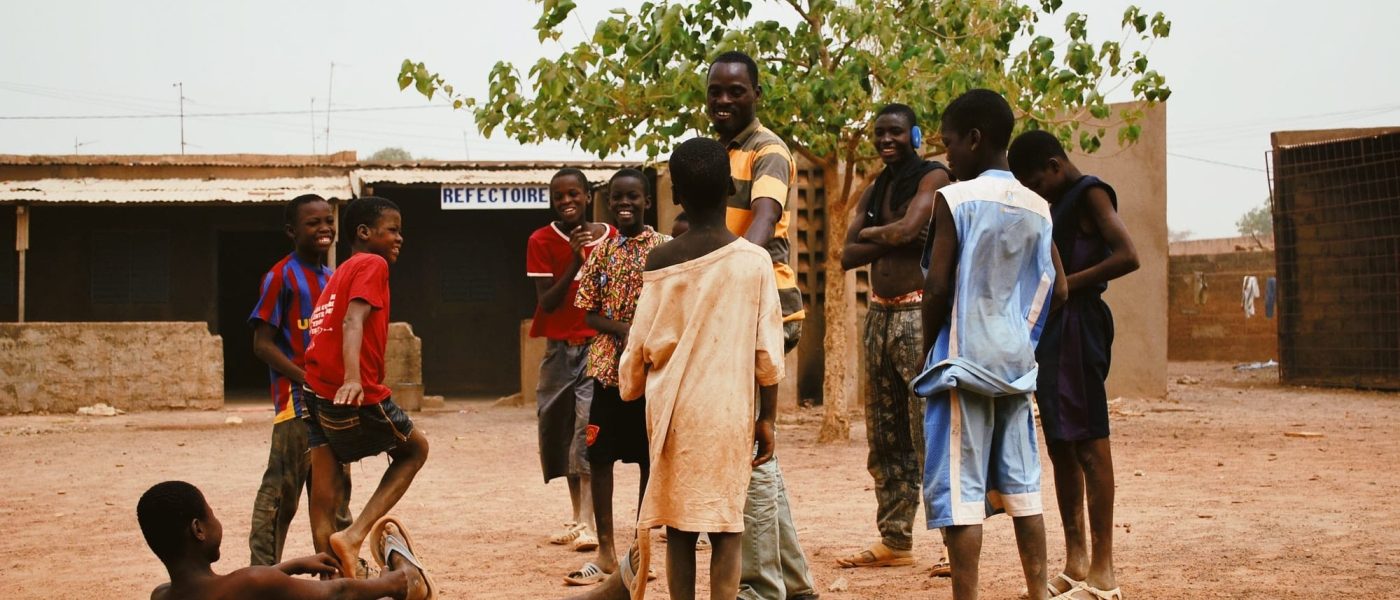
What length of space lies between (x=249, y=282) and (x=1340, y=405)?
641 inches

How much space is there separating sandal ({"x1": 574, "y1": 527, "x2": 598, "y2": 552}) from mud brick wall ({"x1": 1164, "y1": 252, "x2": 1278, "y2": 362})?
18688 mm

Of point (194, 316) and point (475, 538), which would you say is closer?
point (475, 538)

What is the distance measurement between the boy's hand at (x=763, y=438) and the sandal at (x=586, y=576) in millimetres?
1496

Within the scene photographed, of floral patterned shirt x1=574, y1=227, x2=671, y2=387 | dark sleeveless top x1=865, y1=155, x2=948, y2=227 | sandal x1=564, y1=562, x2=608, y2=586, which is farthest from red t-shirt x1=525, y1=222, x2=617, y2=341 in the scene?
dark sleeveless top x1=865, y1=155, x2=948, y2=227

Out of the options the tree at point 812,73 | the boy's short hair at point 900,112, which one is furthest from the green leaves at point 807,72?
the boy's short hair at point 900,112

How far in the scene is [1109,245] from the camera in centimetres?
461

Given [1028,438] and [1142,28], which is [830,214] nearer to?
[1142,28]

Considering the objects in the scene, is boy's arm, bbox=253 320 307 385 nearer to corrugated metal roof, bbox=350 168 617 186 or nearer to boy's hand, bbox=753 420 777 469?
boy's hand, bbox=753 420 777 469

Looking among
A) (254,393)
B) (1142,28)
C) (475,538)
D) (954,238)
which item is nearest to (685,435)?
(954,238)

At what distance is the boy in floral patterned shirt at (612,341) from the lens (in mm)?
4684

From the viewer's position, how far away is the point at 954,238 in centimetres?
391

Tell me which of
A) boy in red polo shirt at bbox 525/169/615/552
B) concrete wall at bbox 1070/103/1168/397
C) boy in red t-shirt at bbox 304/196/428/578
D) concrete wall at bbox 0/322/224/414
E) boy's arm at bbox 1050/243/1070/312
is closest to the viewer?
boy's arm at bbox 1050/243/1070/312

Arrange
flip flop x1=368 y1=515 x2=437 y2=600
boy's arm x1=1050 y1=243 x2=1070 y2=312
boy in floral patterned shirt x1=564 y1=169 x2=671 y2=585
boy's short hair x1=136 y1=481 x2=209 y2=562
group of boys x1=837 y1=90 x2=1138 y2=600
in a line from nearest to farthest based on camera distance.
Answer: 1. boy's short hair x1=136 y1=481 x2=209 y2=562
2. group of boys x1=837 y1=90 x2=1138 y2=600
3. boy's arm x1=1050 y1=243 x2=1070 y2=312
4. flip flop x1=368 y1=515 x2=437 y2=600
5. boy in floral patterned shirt x1=564 y1=169 x2=671 y2=585

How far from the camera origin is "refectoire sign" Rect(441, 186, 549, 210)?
16.5m
